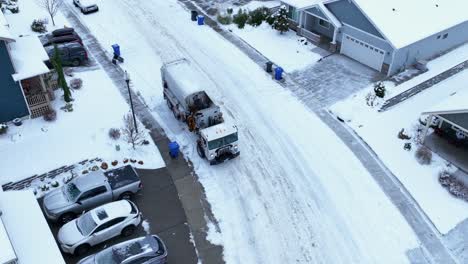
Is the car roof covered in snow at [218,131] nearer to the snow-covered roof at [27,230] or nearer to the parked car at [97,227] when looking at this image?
the parked car at [97,227]

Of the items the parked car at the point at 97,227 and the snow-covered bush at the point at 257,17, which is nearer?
the parked car at the point at 97,227

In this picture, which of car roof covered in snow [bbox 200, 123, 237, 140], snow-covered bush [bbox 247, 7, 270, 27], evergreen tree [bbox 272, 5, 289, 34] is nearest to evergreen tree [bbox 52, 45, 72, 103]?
car roof covered in snow [bbox 200, 123, 237, 140]

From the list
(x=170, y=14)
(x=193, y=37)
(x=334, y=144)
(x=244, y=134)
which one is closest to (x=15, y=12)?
(x=170, y=14)

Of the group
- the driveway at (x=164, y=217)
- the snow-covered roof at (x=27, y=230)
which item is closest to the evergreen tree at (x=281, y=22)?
the driveway at (x=164, y=217)

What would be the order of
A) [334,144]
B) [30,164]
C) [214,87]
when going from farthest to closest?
1. [214,87]
2. [334,144]
3. [30,164]

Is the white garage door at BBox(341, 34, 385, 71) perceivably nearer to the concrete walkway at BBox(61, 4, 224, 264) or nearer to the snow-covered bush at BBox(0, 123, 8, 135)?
the concrete walkway at BBox(61, 4, 224, 264)

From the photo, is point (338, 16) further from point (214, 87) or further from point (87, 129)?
point (87, 129)
